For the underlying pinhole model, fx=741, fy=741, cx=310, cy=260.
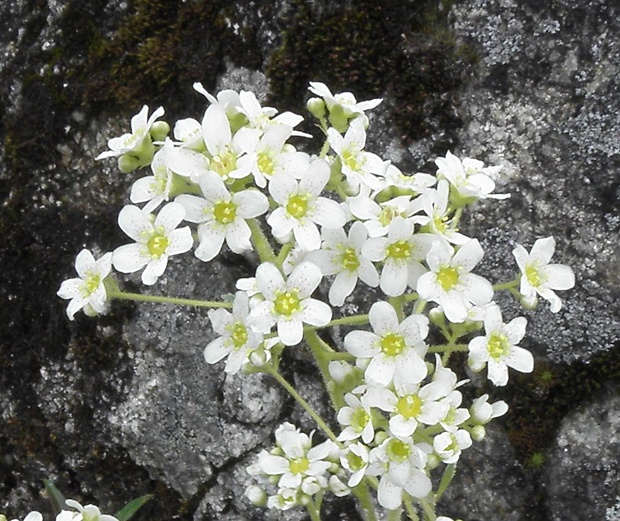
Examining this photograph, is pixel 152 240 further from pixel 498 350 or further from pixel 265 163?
pixel 498 350

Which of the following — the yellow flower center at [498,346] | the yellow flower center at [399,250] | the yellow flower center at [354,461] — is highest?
the yellow flower center at [399,250]

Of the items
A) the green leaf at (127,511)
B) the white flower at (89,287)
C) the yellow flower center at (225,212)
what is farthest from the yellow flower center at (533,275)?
the green leaf at (127,511)

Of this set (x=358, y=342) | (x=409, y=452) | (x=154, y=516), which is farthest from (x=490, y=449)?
(x=154, y=516)

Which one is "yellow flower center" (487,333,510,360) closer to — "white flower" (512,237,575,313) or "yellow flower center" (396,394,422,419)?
"white flower" (512,237,575,313)

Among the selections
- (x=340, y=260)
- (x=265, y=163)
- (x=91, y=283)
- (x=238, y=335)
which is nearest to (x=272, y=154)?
(x=265, y=163)

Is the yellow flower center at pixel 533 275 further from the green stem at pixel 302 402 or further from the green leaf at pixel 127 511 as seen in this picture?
the green leaf at pixel 127 511
